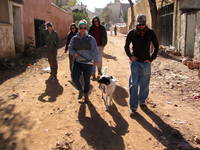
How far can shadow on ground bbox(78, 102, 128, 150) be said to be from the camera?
12.4 ft

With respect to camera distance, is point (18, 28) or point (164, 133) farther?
point (18, 28)

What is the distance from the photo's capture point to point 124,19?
68.1 m

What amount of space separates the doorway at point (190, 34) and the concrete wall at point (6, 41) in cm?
788

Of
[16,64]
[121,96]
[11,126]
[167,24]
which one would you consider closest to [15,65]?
[16,64]

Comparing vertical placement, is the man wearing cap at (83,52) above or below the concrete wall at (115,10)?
below

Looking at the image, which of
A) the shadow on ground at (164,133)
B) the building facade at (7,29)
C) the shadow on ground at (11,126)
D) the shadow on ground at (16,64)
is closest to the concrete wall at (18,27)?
Result: the building facade at (7,29)

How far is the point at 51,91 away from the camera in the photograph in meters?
6.68

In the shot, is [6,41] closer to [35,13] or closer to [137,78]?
[35,13]

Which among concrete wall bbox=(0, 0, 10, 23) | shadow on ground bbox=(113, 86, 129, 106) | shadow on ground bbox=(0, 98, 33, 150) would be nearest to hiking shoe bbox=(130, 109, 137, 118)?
shadow on ground bbox=(113, 86, 129, 106)

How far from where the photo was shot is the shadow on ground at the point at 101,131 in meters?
3.79

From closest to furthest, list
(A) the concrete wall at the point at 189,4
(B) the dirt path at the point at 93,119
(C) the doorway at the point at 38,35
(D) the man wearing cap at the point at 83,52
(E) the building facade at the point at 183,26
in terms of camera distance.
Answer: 1. (B) the dirt path at the point at 93,119
2. (D) the man wearing cap at the point at 83,52
3. (E) the building facade at the point at 183,26
4. (A) the concrete wall at the point at 189,4
5. (C) the doorway at the point at 38,35

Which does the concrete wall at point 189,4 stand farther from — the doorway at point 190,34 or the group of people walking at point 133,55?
the group of people walking at point 133,55

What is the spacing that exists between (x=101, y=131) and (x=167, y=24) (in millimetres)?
12585

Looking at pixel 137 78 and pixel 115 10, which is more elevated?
pixel 115 10
